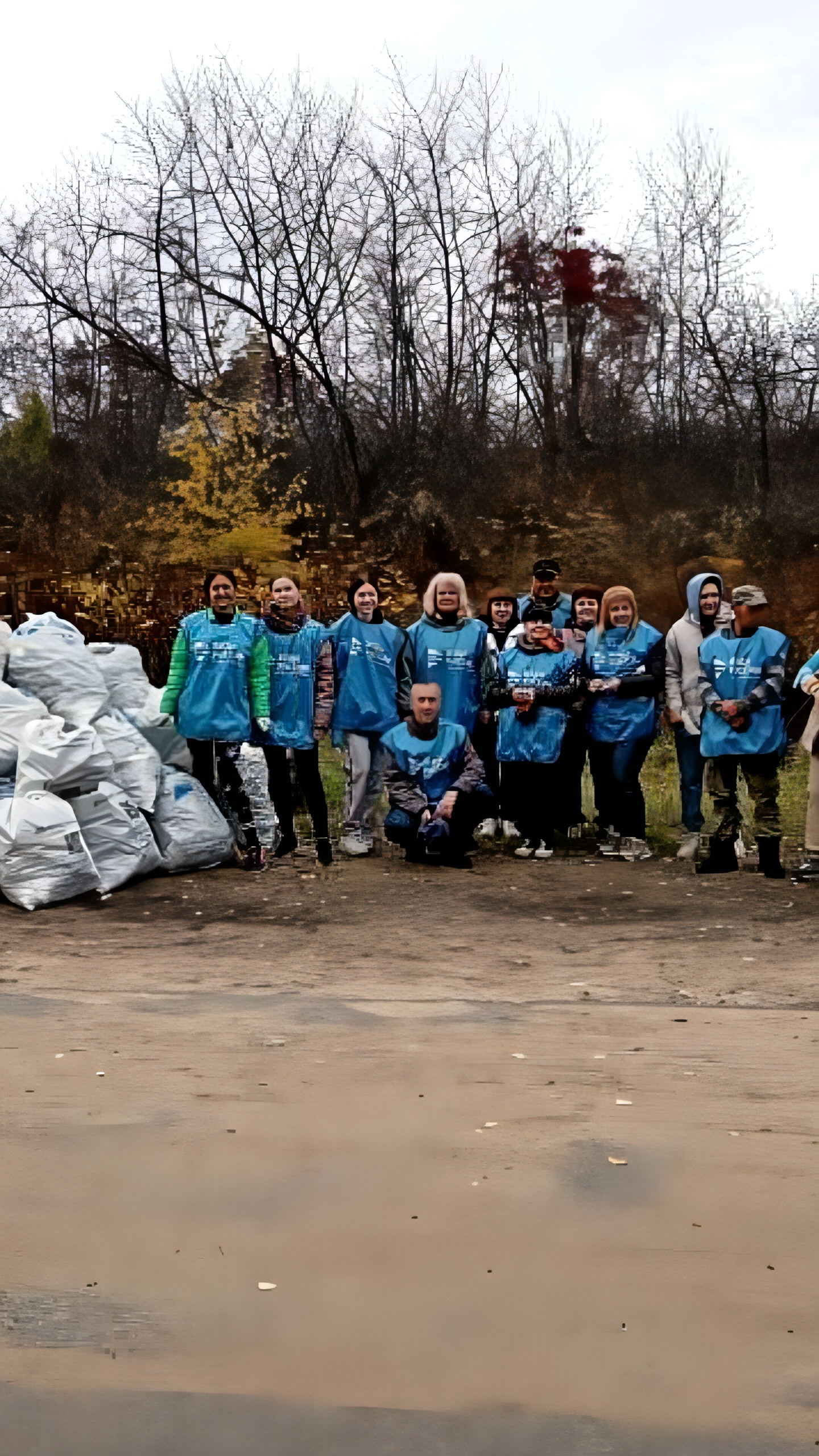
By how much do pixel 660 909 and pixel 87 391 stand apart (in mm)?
22035

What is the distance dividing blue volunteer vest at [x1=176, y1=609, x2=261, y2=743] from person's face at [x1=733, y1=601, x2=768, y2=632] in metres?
2.53

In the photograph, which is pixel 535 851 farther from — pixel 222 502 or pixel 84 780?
pixel 222 502

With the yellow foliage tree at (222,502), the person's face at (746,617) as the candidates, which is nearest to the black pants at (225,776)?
the person's face at (746,617)

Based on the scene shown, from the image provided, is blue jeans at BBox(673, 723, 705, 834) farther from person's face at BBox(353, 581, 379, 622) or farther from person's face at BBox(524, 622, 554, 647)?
person's face at BBox(353, 581, 379, 622)

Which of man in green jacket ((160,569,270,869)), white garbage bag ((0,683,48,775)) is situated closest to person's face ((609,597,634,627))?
man in green jacket ((160,569,270,869))

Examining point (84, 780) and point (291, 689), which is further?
point (291, 689)

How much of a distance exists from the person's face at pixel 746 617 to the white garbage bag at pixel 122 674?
3238 millimetres

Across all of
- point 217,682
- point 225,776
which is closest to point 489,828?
point 225,776

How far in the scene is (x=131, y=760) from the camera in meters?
8.11

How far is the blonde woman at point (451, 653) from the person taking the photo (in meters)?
8.62

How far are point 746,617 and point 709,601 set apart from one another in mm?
414

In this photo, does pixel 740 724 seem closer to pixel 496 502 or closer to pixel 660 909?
pixel 660 909

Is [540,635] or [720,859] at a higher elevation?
[540,635]

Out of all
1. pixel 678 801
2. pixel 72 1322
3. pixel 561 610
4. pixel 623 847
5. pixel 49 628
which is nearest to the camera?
pixel 72 1322
